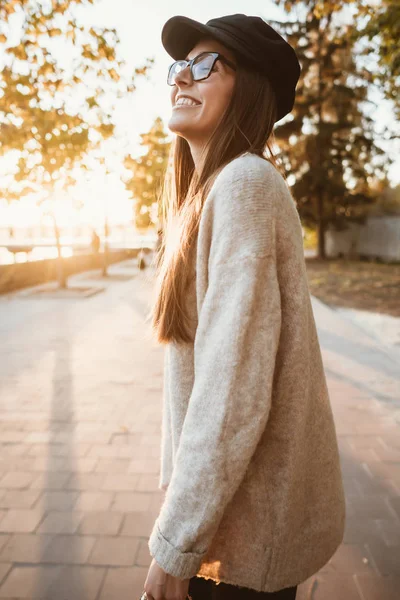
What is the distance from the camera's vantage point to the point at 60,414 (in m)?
4.55

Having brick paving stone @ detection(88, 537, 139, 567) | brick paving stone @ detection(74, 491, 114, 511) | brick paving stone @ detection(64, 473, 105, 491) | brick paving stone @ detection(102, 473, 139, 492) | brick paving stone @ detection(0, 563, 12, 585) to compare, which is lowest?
brick paving stone @ detection(102, 473, 139, 492)

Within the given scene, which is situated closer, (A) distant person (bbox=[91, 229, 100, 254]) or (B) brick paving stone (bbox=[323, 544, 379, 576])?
(B) brick paving stone (bbox=[323, 544, 379, 576])

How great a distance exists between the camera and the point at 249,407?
3.26 feet

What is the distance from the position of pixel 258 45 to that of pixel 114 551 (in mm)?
2505

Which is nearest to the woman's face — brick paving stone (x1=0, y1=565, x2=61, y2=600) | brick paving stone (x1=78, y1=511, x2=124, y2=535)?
brick paving stone (x1=0, y1=565, x2=61, y2=600)

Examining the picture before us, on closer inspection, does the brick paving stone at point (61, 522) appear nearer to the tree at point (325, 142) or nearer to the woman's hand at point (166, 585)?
the woman's hand at point (166, 585)

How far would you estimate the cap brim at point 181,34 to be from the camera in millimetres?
1250

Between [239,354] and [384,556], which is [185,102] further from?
[384,556]

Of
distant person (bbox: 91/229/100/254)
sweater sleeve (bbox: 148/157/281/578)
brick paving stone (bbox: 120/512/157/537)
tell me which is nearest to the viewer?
sweater sleeve (bbox: 148/157/281/578)

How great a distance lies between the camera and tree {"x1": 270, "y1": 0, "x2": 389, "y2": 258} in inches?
1023

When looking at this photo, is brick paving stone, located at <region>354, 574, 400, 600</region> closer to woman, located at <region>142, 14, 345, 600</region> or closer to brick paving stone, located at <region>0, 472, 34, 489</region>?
woman, located at <region>142, 14, 345, 600</region>

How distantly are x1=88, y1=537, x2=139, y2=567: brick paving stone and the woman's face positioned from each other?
2198 millimetres

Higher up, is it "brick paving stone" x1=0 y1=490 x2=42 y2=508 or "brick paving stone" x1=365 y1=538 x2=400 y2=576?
"brick paving stone" x1=365 y1=538 x2=400 y2=576

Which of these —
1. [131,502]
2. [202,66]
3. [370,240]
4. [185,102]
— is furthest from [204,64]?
[370,240]
